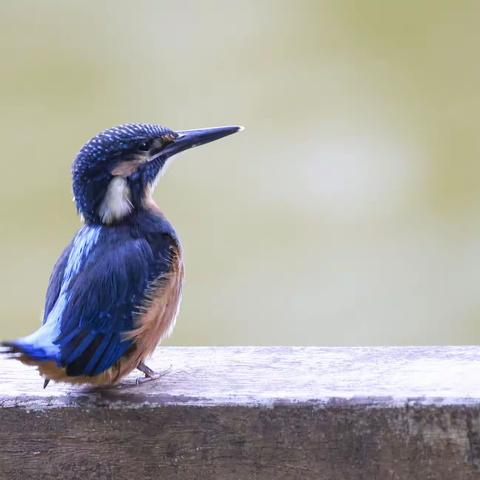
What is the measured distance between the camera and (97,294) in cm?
298

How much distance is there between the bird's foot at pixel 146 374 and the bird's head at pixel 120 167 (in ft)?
1.33

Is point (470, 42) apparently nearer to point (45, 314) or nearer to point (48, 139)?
point (48, 139)

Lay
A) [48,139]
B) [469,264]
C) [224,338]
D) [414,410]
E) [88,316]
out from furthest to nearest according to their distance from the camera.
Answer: [48,139], [469,264], [224,338], [88,316], [414,410]

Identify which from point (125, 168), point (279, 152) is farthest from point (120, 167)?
point (279, 152)

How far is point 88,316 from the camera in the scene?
296cm

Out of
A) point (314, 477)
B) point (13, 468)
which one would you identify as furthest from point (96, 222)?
point (314, 477)

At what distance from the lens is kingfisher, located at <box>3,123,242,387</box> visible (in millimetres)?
2891

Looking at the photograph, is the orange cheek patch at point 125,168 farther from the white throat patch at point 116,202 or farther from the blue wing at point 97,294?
the blue wing at point 97,294

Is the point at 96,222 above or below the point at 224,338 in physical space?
below

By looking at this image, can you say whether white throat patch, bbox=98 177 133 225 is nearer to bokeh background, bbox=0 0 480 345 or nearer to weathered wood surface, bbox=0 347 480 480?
weathered wood surface, bbox=0 347 480 480

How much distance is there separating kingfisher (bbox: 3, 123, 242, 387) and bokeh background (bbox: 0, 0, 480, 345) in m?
4.49

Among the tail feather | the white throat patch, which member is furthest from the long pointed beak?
the tail feather

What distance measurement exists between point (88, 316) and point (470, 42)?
7871 mm

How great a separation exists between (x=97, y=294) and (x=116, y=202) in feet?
1.08
